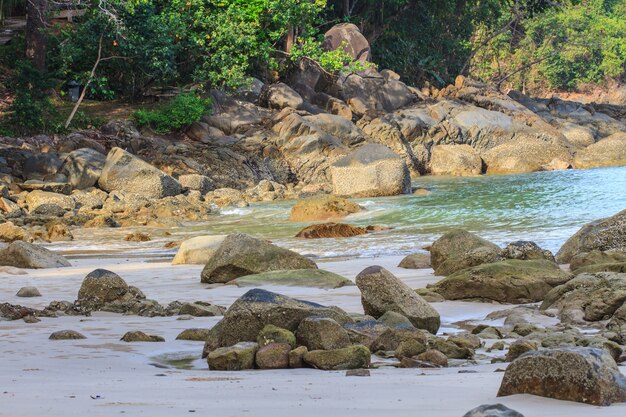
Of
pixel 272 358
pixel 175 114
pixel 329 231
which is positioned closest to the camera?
pixel 272 358

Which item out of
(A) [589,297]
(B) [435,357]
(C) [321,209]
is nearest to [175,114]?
(C) [321,209]

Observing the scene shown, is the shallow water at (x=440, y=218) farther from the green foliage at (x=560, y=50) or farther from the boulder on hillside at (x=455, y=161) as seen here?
the green foliage at (x=560, y=50)

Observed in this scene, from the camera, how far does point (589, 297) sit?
6.70 m

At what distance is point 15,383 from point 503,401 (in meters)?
2.00

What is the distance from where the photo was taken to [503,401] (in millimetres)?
A: 3459

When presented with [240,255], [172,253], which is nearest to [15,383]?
[240,255]

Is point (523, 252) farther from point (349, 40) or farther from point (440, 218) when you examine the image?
point (349, 40)

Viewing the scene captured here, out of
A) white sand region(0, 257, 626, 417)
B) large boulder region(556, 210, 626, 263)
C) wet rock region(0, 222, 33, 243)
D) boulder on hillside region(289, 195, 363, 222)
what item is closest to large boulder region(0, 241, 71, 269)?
white sand region(0, 257, 626, 417)

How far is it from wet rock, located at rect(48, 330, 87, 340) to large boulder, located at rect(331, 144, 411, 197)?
19664mm

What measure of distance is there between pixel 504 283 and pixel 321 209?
1197cm

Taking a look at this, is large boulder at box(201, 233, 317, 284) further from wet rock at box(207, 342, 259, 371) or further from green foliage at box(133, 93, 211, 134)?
green foliage at box(133, 93, 211, 134)

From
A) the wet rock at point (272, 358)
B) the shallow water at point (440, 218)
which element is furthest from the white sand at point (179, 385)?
the shallow water at point (440, 218)

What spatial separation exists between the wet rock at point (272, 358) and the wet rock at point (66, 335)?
1370mm

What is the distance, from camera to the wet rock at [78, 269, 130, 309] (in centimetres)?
748
